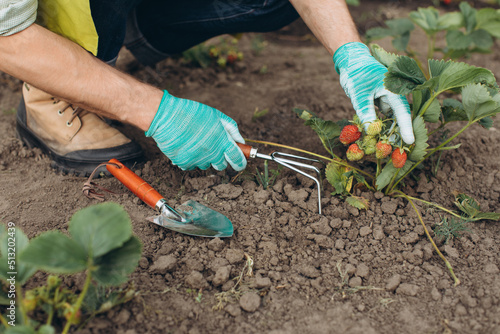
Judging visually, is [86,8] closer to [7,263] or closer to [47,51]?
[47,51]

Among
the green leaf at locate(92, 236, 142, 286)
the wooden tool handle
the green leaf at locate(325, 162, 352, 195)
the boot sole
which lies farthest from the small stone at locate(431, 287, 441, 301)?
the boot sole

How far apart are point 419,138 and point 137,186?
4.16 ft

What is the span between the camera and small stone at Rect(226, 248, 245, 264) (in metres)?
1.72

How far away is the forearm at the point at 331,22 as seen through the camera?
2168 mm

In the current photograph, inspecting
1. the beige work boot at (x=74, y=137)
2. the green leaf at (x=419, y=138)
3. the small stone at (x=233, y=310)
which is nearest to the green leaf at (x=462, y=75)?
the green leaf at (x=419, y=138)

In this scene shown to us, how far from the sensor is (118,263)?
134cm

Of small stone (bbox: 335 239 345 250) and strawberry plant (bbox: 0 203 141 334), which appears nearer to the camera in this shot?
strawberry plant (bbox: 0 203 141 334)

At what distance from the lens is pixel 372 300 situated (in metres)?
1.62

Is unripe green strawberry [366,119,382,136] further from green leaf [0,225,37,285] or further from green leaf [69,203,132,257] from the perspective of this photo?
green leaf [0,225,37,285]

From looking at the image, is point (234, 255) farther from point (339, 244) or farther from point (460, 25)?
point (460, 25)

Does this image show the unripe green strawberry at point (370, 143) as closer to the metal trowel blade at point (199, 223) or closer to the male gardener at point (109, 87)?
the male gardener at point (109, 87)

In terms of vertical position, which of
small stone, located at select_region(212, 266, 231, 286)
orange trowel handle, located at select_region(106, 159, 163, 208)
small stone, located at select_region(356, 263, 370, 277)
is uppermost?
orange trowel handle, located at select_region(106, 159, 163, 208)

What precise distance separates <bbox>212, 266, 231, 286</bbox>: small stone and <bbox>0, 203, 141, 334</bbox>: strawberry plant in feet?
1.16

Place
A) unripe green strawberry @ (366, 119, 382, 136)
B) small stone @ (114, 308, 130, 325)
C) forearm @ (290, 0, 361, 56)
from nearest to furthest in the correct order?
small stone @ (114, 308, 130, 325)
unripe green strawberry @ (366, 119, 382, 136)
forearm @ (290, 0, 361, 56)
